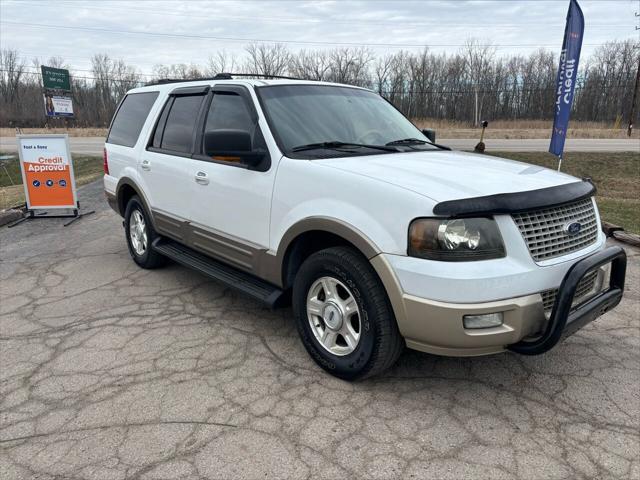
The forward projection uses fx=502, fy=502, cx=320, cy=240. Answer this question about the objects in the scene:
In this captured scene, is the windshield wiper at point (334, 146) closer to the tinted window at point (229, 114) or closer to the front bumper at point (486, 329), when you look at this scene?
the tinted window at point (229, 114)

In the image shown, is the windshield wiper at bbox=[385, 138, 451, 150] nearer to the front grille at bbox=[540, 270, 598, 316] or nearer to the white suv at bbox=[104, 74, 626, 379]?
the white suv at bbox=[104, 74, 626, 379]

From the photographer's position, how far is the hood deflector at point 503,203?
258cm

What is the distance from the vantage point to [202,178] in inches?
162

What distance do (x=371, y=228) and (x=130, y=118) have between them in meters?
3.99

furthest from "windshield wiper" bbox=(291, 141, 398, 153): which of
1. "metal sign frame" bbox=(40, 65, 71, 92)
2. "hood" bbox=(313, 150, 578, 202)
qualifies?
"metal sign frame" bbox=(40, 65, 71, 92)

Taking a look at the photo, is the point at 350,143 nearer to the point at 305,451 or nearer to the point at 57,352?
the point at 305,451

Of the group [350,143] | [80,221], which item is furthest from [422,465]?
[80,221]

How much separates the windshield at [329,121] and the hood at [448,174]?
293 mm

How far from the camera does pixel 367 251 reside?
2.84 meters

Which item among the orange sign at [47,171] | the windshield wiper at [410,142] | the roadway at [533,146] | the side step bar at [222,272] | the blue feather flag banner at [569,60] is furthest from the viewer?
the roadway at [533,146]

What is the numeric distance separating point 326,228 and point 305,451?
1.27m

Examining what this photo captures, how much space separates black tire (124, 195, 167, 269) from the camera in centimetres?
533

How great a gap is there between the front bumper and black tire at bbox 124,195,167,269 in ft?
10.8

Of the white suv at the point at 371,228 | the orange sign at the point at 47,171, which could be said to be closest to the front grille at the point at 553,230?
the white suv at the point at 371,228
